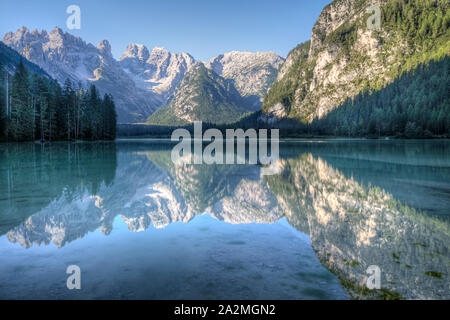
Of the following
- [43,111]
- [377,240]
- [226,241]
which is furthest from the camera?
[43,111]

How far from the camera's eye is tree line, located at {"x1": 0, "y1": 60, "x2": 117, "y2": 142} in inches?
2334

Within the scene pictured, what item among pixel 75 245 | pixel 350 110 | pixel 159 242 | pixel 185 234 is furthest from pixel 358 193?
pixel 350 110

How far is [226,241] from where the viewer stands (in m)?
8.21

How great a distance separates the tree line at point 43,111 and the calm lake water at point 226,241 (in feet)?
181

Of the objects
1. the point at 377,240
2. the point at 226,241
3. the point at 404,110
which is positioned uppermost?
the point at 404,110

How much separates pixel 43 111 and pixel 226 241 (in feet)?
240

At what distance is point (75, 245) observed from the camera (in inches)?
303

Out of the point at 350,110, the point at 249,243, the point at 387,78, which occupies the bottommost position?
the point at 249,243

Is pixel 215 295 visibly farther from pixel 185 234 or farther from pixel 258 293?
pixel 185 234

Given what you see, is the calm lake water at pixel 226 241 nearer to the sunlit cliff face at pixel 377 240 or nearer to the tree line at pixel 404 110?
the sunlit cliff face at pixel 377 240

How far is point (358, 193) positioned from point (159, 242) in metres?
10.2
